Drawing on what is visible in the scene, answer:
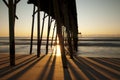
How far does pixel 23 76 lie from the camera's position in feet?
14.5

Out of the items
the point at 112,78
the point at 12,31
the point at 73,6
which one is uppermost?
the point at 73,6

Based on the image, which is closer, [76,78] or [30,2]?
[76,78]

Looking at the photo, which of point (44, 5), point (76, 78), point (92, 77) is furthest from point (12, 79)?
point (44, 5)

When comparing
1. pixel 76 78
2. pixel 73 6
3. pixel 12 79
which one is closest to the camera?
pixel 12 79

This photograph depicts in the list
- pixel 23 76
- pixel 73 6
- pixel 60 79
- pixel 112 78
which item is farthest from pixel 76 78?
pixel 73 6

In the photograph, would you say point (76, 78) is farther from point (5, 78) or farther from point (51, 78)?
point (5, 78)

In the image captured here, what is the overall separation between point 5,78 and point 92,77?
1.92 m

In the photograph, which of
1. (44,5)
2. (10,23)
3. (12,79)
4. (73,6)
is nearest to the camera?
(12,79)

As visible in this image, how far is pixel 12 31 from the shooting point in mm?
5523

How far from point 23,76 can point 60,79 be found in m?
0.85

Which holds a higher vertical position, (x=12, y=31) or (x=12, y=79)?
(x=12, y=31)

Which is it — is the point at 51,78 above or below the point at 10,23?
below

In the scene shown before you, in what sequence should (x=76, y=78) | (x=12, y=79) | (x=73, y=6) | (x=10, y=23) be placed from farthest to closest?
(x=73, y=6), (x=10, y=23), (x=76, y=78), (x=12, y=79)

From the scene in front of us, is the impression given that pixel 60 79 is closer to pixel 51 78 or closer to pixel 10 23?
pixel 51 78
